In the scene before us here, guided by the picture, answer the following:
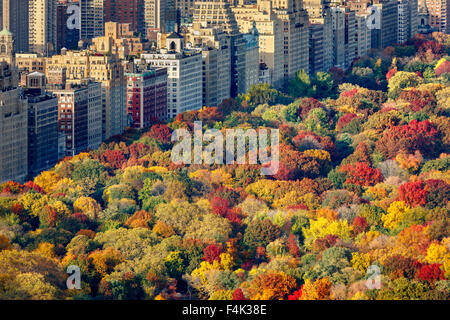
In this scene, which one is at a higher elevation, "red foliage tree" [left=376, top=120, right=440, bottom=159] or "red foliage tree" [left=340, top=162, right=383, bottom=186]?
"red foliage tree" [left=376, top=120, right=440, bottom=159]

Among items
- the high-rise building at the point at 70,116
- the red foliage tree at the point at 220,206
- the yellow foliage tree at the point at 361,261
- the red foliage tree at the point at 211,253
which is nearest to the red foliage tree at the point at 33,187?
the red foliage tree at the point at 220,206

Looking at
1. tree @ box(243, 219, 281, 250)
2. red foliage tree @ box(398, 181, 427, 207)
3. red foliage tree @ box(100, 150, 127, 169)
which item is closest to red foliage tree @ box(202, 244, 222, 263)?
tree @ box(243, 219, 281, 250)

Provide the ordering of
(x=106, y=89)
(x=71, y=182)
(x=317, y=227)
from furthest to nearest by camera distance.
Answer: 1. (x=106, y=89)
2. (x=71, y=182)
3. (x=317, y=227)

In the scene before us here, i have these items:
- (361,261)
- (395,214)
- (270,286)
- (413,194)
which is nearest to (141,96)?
(413,194)

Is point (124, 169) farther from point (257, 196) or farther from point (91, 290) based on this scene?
point (91, 290)

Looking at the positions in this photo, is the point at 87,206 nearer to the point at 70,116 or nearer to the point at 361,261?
the point at 361,261

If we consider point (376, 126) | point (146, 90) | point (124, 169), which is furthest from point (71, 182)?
point (376, 126)

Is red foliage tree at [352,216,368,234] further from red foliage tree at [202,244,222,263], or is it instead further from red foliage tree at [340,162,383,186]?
red foliage tree at [340,162,383,186]
